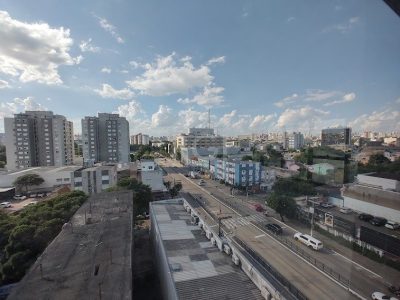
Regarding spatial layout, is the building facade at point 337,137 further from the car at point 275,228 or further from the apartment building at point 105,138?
the apartment building at point 105,138

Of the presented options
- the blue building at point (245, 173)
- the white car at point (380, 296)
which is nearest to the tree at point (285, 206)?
the white car at point (380, 296)

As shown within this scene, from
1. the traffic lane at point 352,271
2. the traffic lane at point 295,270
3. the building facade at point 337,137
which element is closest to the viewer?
the traffic lane at point 295,270

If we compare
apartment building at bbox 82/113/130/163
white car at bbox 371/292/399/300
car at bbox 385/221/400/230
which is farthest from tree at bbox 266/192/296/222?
apartment building at bbox 82/113/130/163

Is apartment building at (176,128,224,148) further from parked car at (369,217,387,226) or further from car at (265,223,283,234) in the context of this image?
parked car at (369,217,387,226)

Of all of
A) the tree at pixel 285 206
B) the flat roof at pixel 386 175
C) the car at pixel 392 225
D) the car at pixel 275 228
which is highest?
the flat roof at pixel 386 175

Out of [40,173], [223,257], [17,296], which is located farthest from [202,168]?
[17,296]

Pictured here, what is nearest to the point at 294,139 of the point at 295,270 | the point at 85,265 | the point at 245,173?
the point at 245,173
